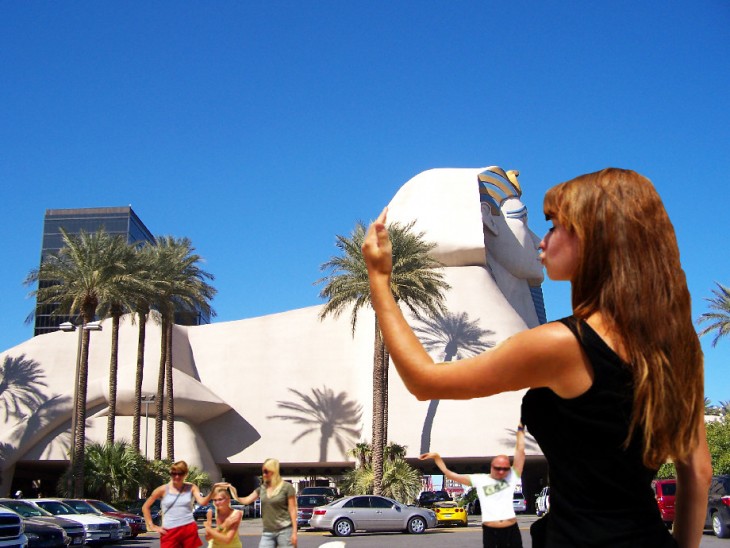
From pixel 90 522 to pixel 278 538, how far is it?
47.0 feet

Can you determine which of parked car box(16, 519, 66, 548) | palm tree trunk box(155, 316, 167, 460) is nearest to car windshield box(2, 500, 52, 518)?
parked car box(16, 519, 66, 548)

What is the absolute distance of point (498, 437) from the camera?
3841 cm

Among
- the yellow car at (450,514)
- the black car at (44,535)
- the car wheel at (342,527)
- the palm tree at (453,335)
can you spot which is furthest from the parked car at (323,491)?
the black car at (44,535)

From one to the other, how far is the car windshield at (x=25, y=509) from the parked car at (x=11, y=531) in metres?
4.02

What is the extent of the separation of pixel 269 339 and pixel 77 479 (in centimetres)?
1805

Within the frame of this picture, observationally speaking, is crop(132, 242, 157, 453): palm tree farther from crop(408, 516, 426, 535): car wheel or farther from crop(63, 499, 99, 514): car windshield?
crop(408, 516, 426, 535): car wheel

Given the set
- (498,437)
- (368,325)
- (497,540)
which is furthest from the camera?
(368,325)

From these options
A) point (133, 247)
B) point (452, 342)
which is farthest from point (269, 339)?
point (133, 247)

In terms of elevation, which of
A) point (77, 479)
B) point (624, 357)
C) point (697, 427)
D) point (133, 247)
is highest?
point (133, 247)

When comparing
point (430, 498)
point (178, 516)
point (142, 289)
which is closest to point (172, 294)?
point (142, 289)

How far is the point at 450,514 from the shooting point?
29594mm

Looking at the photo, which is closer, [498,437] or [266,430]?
[498,437]

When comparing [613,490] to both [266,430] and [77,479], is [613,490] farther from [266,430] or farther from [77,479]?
[266,430]

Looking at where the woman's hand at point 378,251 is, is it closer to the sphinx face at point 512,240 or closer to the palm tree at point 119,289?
the palm tree at point 119,289
